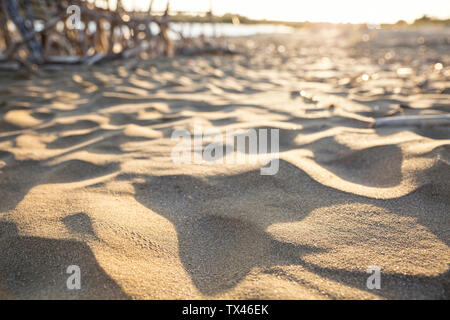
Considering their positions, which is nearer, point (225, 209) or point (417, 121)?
point (225, 209)

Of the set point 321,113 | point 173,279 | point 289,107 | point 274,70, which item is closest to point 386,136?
point 321,113

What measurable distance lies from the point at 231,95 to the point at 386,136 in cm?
144

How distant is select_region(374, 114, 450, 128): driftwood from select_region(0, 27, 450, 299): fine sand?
0.17 ft

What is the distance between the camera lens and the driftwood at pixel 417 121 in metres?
1.58

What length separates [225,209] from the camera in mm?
1038

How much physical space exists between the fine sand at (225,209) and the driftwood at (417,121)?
51mm

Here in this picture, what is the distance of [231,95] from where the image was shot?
261 centimetres

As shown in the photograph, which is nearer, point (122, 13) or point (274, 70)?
point (274, 70)

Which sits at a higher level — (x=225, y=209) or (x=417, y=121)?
(x=417, y=121)

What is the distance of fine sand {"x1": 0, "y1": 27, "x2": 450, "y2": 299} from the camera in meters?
0.76

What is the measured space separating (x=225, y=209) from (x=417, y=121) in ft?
4.31

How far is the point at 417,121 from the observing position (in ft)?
5.30

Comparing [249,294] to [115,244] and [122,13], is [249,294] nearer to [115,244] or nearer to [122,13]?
[115,244]

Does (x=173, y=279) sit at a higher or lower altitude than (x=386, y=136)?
lower
